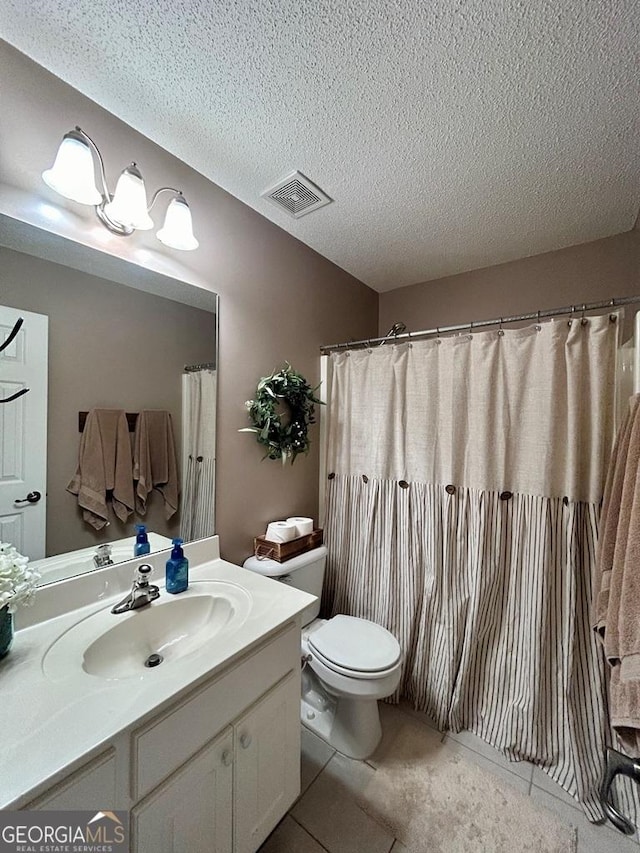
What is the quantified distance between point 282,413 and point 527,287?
161 centimetres

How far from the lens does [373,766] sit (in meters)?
1.33

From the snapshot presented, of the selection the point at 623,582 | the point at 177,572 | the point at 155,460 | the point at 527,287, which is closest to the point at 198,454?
the point at 155,460

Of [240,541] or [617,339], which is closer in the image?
[617,339]

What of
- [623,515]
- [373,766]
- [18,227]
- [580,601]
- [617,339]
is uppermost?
[18,227]

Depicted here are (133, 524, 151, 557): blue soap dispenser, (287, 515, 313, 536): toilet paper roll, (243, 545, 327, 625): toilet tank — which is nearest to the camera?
(133, 524, 151, 557): blue soap dispenser

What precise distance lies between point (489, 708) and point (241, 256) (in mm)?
2331

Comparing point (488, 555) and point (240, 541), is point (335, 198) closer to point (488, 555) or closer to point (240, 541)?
point (240, 541)

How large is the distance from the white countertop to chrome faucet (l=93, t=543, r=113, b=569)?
7 centimetres

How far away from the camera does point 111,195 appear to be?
3.70 feet

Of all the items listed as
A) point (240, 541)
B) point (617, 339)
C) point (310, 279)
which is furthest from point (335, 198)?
point (240, 541)

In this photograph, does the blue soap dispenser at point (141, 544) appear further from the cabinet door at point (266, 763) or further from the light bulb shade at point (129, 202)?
the light bulb shade at point (129, 202)

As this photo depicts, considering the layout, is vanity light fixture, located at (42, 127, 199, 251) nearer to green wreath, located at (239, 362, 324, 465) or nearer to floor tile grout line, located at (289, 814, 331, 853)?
green wreath, located at (239, 362, 324, 465)

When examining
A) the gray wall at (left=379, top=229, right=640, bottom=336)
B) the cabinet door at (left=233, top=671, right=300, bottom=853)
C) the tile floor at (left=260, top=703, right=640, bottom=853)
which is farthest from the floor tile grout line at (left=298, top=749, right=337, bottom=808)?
the gray wall at (left=379, top=229, right=640, bottom=336)

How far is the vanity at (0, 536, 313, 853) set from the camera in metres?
0.61
